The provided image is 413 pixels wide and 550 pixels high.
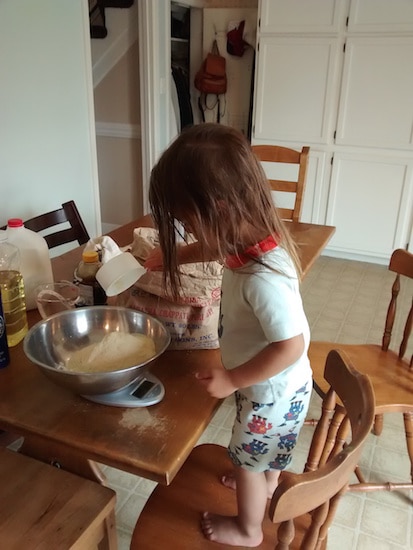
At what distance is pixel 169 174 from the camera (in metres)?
0.80

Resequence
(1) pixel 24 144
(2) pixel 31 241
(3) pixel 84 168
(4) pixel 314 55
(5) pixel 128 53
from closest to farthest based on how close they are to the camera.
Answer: (2) pixel 31 241
(1) pixel 24 144
(3) pixel 84 168
(4) pixel 314 55
(5) pixel 128 53

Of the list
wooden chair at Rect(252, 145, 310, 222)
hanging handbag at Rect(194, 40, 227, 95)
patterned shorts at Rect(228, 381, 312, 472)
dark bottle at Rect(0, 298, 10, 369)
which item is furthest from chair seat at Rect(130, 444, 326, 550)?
hanging handbag at Rect(194, 40, 227, 95)

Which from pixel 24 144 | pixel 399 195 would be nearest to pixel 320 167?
pixel 399 195

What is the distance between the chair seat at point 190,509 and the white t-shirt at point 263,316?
26cm

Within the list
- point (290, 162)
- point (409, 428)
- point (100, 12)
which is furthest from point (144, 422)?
point (100, 12)

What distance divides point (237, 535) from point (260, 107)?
3.10 metres

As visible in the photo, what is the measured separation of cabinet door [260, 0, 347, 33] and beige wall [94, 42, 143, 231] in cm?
94

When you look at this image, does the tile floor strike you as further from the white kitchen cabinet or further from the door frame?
the door frame

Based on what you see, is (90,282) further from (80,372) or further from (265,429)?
(265,429)

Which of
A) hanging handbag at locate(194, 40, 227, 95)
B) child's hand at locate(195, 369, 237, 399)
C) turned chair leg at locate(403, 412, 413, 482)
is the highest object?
hanging handbag at locate(194, 40, 227, 95)

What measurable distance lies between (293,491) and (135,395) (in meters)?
0.35

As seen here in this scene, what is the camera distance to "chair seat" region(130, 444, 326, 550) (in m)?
0.91

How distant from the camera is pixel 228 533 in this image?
2.98ft

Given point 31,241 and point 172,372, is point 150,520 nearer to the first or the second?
point 172,372
